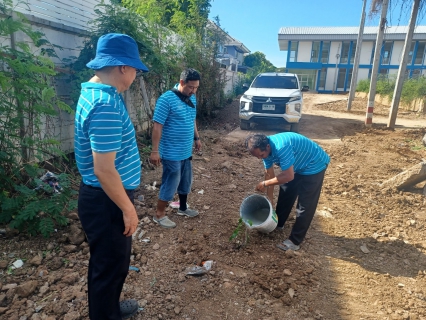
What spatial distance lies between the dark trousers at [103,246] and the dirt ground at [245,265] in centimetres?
49

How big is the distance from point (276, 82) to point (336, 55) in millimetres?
25977

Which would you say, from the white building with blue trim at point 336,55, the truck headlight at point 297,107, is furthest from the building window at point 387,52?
the truck headlight at point 297,107

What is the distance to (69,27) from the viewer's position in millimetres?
4664

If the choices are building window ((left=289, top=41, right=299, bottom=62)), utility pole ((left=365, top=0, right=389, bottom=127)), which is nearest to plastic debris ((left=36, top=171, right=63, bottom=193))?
utility pole ((left=365, top=0, right=389, bottom=127))

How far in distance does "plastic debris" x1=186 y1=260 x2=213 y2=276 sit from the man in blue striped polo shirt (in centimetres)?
92

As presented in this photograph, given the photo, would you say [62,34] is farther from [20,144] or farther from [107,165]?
[107,165]

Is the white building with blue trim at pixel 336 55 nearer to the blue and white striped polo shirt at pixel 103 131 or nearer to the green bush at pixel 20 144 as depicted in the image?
the green bush at pixel 20 144

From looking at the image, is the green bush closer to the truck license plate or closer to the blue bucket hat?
the blue bucket hat

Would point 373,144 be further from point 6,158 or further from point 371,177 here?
point 6,158

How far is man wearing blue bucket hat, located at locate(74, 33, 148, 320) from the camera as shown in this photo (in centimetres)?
153

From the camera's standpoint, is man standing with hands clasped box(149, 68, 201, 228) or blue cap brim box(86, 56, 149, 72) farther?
man standing with hands clasped box(149, 68, 201, 228)

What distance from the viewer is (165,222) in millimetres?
3574

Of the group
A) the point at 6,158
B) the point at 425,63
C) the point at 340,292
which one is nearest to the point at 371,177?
the point at 340,292

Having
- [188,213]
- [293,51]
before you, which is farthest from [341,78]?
[188,213]
